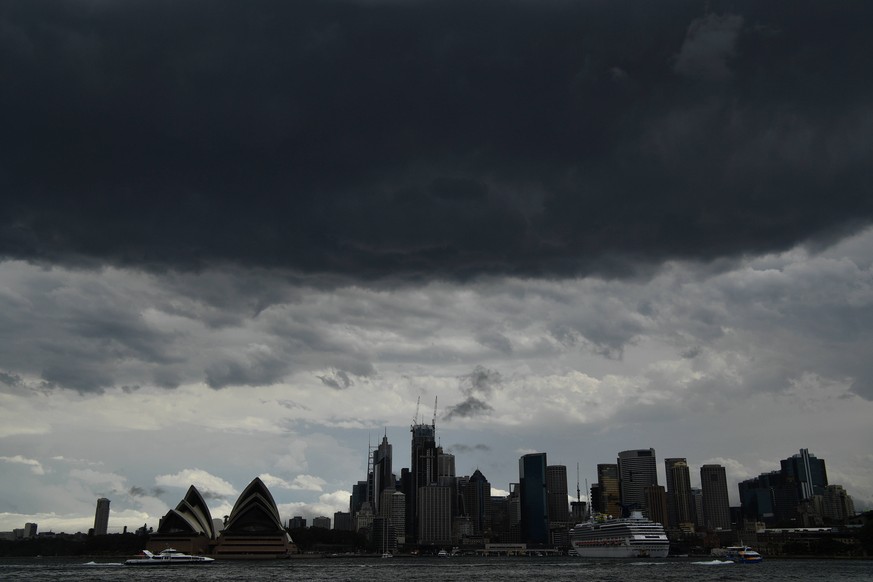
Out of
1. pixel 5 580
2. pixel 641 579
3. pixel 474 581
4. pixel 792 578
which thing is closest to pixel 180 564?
pixel 5 580

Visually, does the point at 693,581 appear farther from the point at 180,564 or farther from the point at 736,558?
the point at 180,564

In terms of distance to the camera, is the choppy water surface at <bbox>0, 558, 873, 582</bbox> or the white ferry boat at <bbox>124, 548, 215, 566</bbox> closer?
the choppy water surface at <bbox>0, 558, 873, 582</bbox>

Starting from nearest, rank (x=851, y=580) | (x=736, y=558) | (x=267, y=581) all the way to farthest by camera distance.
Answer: (x=851, y=580) → (x=267, y=581) → (x=736, y=558)

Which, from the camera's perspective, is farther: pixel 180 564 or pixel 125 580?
pixel 180 564

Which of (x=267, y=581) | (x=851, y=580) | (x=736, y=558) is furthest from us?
(x=736, y=558)

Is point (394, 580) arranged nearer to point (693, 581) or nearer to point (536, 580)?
point (536, 580)

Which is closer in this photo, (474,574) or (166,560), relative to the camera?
(474,574)

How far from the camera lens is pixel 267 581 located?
10788cm

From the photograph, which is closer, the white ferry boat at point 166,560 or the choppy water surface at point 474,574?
the choppy water surface at point 474,574

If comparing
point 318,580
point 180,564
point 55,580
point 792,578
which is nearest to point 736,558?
point 792,578

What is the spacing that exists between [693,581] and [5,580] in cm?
10039

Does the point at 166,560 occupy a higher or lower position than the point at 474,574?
lower

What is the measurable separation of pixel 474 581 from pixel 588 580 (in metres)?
16.2

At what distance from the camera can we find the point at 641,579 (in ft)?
357
